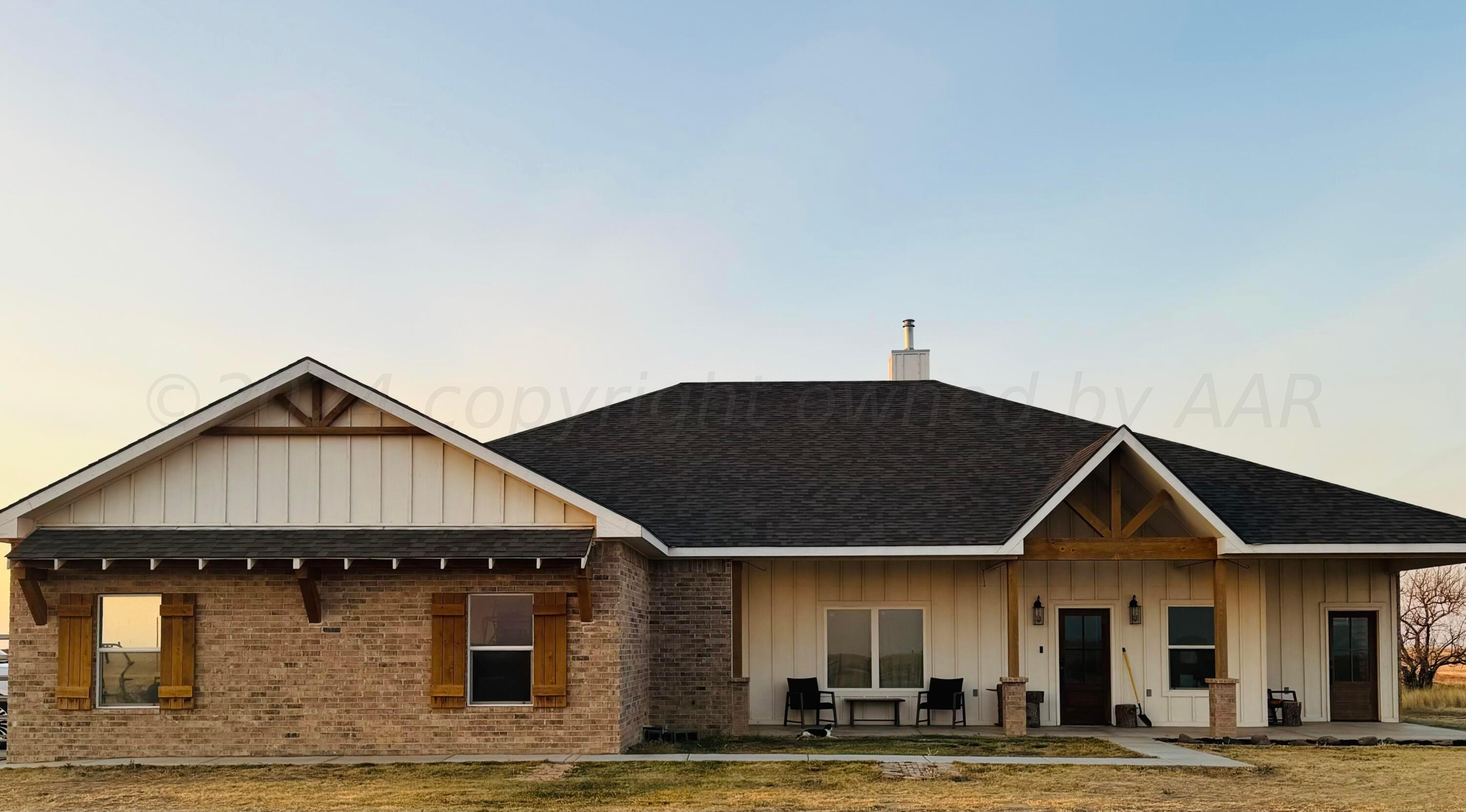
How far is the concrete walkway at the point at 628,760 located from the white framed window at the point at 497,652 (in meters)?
0.76

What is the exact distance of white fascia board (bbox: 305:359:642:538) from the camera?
47.8ft

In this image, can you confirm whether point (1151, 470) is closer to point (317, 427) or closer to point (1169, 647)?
point (1169, 647)

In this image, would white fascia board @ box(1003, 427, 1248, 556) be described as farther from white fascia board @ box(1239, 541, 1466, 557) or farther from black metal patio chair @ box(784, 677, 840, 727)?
black metal patio chair @ box(784, 677, 840, 727)

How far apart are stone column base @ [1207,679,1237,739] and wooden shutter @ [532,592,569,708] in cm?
929

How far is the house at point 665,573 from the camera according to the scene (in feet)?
48.5

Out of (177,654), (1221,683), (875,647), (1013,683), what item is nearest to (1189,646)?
(1221,683)

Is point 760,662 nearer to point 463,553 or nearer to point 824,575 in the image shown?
A: point 824,575

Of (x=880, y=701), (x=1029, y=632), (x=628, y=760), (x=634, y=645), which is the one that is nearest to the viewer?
(x=628, y=760)

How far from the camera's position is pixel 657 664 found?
699 inches

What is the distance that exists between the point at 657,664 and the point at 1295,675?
10424mm

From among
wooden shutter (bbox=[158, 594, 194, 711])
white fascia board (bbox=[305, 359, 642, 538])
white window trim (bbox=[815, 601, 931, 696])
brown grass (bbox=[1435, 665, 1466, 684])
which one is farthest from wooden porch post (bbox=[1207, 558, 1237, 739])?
brown grass (bbox=[1435, 665, 1466, 684])

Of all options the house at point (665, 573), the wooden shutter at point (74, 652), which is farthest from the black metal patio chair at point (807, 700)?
the wooden shutter at point (74, 652)

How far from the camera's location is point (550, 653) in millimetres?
14859

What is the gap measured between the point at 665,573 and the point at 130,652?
6.98 meters
